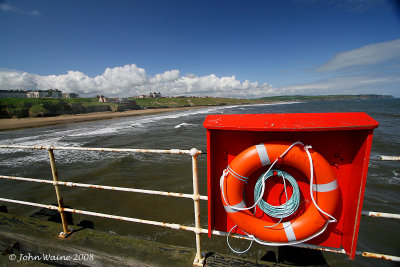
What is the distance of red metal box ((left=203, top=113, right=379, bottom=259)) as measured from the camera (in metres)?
1.29

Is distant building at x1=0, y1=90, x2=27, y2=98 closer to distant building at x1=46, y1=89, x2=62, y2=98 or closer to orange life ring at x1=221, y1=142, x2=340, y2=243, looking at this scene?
distant building at x1=46, y1=89, x2=62, y2=98

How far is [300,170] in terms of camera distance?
1462 mm

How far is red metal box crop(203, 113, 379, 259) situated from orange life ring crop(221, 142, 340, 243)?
0.16m

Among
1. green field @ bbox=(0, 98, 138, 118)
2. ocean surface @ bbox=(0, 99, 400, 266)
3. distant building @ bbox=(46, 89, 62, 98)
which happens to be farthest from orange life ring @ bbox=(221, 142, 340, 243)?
distant building @ bbox=(46, 89, 62, 98)

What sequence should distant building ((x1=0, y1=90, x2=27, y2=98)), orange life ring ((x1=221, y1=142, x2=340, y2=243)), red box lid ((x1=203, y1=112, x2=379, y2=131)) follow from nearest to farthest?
red box lid ((x1=203, y1=112, x2=379, y2=131)) < orange life ring ((x1=221, y1=142, x2=340, y2=243)) < distant building ((x1=0, y1=90, x2=27, y2=98))

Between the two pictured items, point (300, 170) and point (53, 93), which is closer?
point (300, 170)

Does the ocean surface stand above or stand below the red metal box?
below

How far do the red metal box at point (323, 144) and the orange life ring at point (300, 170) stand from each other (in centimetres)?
16

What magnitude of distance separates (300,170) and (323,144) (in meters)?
0.33

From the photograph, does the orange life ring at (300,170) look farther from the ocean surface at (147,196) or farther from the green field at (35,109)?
the green field at (35,109)

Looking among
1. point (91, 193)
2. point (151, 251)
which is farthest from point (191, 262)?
point (91, 193)

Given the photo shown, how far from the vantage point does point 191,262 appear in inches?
61.6

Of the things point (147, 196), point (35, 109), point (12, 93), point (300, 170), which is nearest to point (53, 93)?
point (12, 93)

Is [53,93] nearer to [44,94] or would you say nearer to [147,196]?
[44,94]
